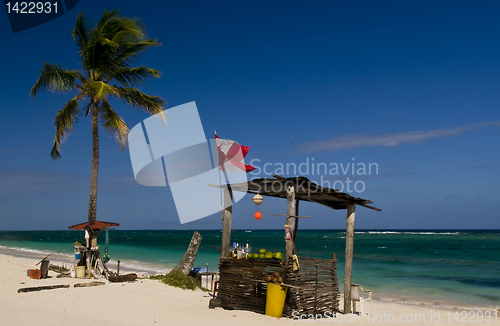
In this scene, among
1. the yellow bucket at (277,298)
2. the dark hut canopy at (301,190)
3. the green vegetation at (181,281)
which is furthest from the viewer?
the green vegetation at (181,281)

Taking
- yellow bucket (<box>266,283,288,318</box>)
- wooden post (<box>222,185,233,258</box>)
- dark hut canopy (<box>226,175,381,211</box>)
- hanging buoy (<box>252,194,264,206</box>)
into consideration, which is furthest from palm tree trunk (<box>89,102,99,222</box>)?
yellow bucket (<box>266,283,288,318</box>)

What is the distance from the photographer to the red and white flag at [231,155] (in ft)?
31.4

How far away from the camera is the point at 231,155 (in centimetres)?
960

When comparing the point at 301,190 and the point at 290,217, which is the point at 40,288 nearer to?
the point at 290,217

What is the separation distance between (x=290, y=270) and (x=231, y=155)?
306 cm

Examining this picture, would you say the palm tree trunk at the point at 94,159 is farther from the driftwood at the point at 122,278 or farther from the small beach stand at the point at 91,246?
the driftwood at the point at 122,278

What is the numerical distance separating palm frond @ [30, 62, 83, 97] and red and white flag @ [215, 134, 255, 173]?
8.79m

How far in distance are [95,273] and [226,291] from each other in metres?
6.38

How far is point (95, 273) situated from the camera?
45.6 feet

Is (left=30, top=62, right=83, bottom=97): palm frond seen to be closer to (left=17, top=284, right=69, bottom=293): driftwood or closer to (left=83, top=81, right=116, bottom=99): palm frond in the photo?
(left=83, top=81, right=116, bottom=99): palm frond

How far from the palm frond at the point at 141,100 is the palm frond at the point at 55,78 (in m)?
1.77

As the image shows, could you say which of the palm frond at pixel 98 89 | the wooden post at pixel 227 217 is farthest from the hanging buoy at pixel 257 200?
the palm frond at pixel 98 89

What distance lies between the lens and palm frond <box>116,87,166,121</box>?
1602 centimetres

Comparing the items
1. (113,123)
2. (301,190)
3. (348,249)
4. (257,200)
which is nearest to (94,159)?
(113,123)
